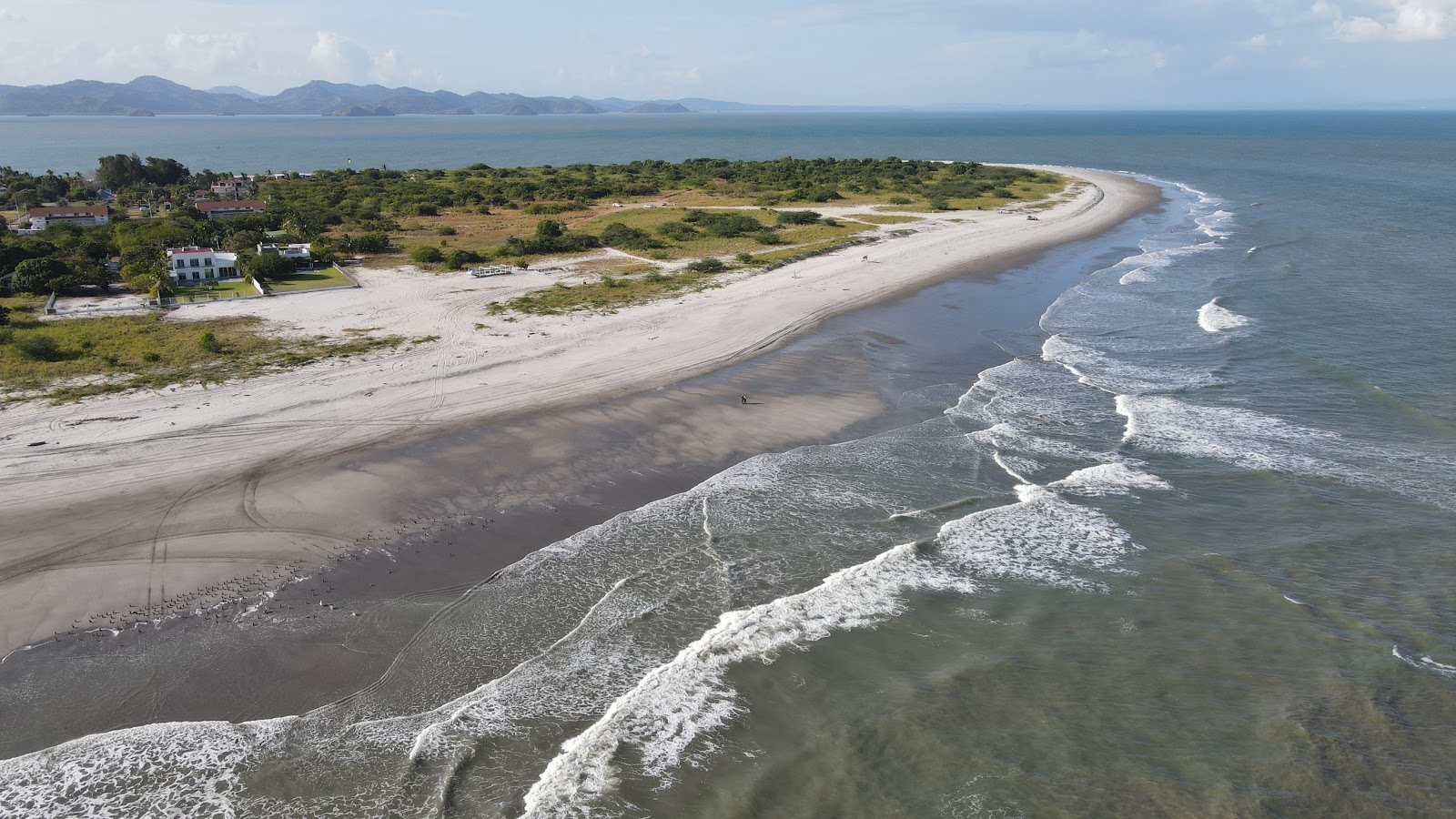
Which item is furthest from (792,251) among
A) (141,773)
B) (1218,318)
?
(141,773)

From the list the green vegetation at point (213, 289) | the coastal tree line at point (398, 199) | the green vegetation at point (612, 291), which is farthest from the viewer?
the coastal tree line at point (398, 199)

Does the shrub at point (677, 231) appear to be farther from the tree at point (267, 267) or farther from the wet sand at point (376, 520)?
the wet sand at point (376, 520)

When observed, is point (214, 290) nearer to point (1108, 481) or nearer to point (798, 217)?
point (1108, 481)

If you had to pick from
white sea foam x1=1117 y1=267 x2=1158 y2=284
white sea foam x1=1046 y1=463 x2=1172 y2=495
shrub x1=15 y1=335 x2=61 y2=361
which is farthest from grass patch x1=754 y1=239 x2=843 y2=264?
shrub x1=15 y1=335 x2=61 y2=361

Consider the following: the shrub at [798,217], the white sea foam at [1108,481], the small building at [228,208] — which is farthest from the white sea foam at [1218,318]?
the small building at [228,208]

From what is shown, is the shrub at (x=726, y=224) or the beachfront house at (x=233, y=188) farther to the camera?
the beachfront house at (x=233, y=188)

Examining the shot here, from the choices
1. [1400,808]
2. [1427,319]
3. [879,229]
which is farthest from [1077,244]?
[1400,808]
